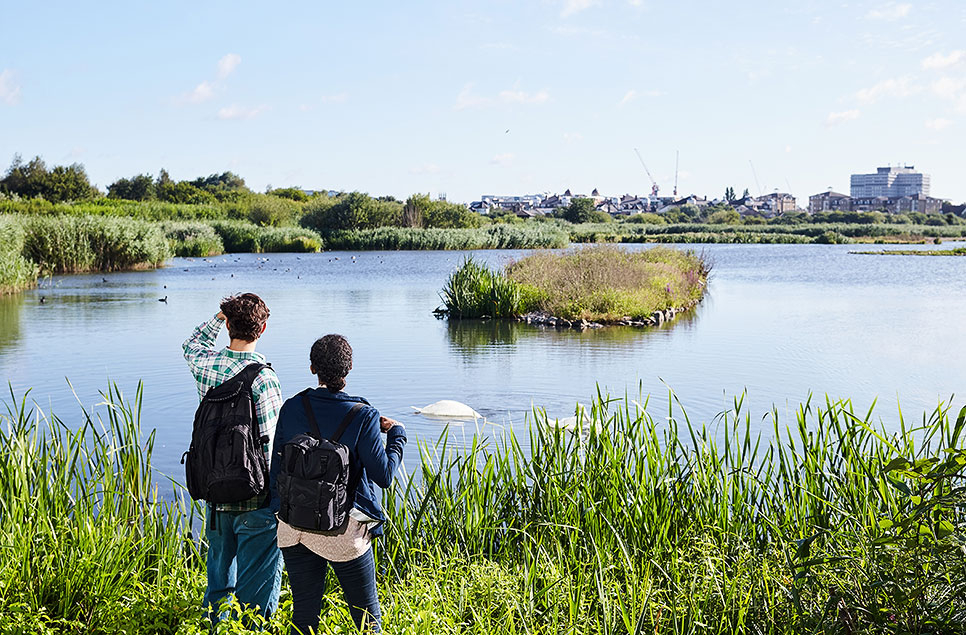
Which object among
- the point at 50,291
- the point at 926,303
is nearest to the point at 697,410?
the point at 926,303

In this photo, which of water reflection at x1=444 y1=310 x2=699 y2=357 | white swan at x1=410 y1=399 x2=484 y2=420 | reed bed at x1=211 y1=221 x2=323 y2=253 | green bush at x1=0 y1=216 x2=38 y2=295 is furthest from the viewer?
reed bed at x1=211 y1=221 x2=323 y2=253

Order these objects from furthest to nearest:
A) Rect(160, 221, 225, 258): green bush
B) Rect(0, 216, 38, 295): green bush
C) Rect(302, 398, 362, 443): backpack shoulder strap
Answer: Rect(160, 221, 225, 258): green bush < Rect(0, 216, 38, 295): green bush < Rect(302, 398, 362, 443): backpack shoulder strap

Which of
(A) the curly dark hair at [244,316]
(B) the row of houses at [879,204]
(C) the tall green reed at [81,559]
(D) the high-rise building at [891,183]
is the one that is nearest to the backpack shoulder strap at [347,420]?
(A) the curly dark hair at [244,316]

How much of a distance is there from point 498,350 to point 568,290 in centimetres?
486

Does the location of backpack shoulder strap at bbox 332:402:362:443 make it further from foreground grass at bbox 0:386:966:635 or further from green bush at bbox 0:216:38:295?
green bush at bbox 0:216:38:295

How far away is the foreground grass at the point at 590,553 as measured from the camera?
2805 millimetres

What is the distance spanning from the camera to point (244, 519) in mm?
3139

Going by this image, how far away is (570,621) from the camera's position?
9.72 feet

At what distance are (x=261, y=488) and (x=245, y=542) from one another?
0.28m

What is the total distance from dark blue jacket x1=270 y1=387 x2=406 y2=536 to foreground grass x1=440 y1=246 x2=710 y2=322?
46.3ft

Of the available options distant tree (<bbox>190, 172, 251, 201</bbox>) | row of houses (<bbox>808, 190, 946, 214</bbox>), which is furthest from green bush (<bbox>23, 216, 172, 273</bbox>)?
row of houses (<bbox>808, 190, 946, 214</bbox>)

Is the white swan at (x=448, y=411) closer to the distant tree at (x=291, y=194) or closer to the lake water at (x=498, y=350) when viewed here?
the lake water at (x=498, y=350)

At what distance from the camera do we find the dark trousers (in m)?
3.00

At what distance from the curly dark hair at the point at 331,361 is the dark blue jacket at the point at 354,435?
0.04 meters
